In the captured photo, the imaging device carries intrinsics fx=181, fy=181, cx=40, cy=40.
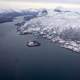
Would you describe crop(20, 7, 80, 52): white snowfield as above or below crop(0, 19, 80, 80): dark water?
above

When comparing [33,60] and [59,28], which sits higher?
[59,28]

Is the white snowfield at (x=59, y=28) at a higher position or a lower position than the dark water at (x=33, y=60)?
higher

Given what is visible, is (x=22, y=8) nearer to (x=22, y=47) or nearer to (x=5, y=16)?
(x=5, y=16)

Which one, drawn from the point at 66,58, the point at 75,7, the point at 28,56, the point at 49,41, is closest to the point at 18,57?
the point at 28,56
